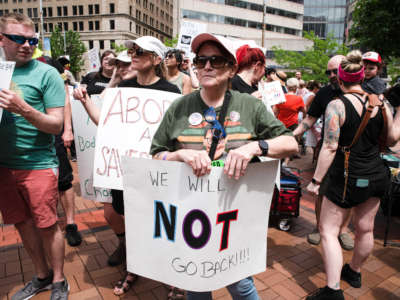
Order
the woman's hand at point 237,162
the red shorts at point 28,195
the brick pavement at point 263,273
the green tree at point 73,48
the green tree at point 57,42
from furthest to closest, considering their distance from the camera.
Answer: the green tree at point 73,48 < the green tree at point 57,42 < the brick pavement at point 263,273 < the red shorts at point 28,195 < the woman's hand at point 237,162

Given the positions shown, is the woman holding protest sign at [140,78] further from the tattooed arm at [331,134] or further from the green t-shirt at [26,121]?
the tattooed arm at [331,134]

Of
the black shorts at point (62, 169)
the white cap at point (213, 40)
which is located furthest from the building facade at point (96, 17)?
the white cap at point (213, 40)

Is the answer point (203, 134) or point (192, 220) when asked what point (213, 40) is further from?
point (192, 220)

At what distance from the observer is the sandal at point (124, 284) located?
2.64 metres

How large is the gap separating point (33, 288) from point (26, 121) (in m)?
1.46

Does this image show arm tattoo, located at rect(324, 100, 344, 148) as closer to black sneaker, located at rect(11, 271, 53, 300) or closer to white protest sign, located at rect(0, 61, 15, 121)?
white protest sign, located at rect(0, 61, 15, 121)

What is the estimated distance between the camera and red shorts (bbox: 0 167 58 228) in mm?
2352

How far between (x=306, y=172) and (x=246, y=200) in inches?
225

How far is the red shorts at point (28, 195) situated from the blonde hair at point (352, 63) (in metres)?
2.59

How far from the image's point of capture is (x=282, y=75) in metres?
6.98

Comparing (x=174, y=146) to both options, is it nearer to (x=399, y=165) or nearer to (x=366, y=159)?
(x=366, y=159)

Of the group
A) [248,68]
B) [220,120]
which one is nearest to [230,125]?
[220,120]

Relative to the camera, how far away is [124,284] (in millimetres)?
2678

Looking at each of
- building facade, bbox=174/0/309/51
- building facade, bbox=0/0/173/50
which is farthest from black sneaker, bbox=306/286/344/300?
building facade, bbox=0/0/173/50
